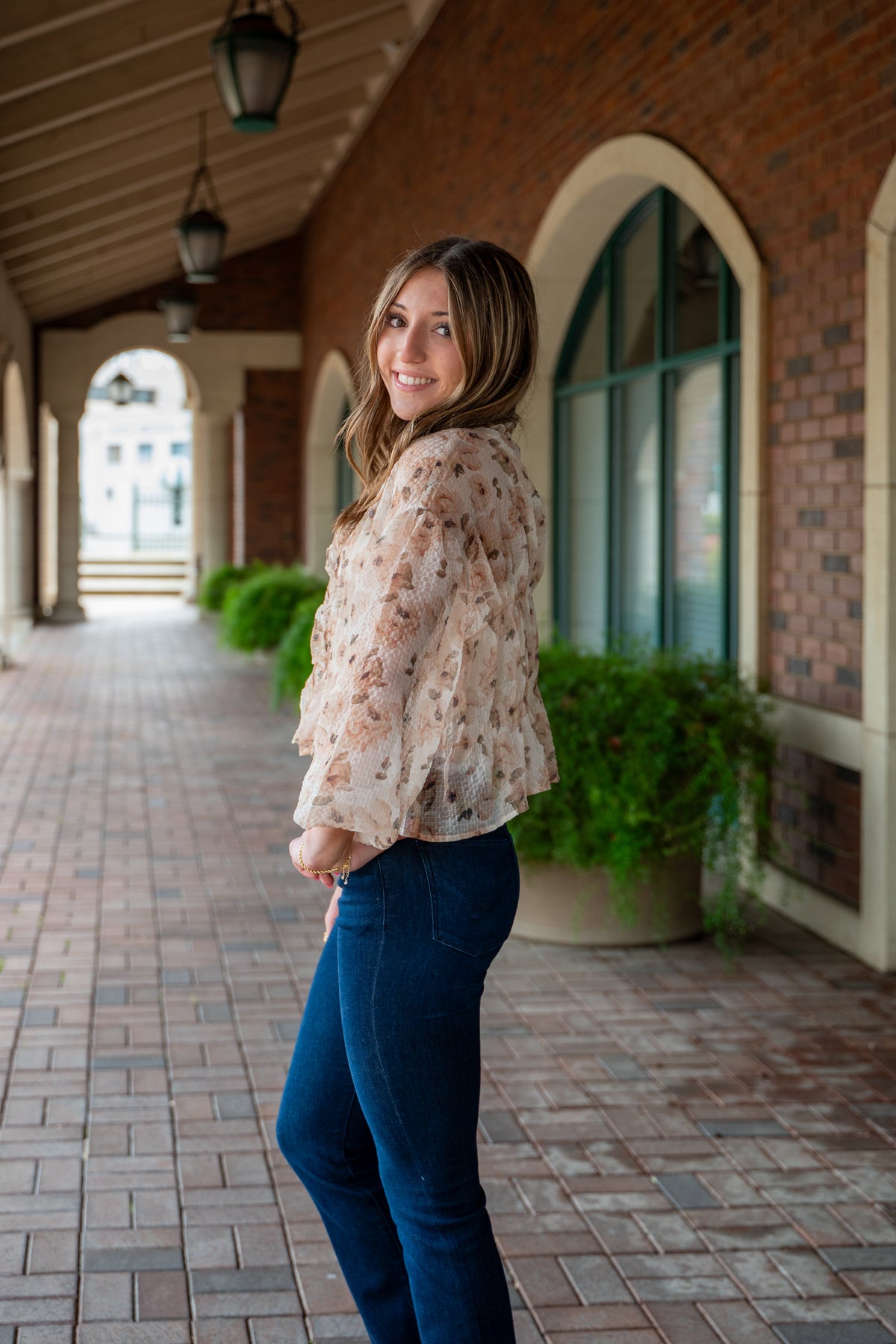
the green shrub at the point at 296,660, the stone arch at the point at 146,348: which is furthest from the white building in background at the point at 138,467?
the green shrub at the point at 296,660

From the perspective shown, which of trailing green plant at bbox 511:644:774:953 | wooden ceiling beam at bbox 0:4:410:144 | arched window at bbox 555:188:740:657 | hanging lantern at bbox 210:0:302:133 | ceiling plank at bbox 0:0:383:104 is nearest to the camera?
trailing green plant at bbox 511:644:774:953

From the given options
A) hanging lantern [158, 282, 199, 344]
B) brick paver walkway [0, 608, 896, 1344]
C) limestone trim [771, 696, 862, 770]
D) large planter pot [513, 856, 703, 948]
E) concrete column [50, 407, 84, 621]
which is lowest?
brick paver walkway [0, 608, 896, 1344]

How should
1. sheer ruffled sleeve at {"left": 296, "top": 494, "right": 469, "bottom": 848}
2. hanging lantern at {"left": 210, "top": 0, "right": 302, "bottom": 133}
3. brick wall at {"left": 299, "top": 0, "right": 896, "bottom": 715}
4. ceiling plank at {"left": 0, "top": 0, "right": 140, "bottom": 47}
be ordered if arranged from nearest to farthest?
sheer ruffled sleeve at {"left": 296, "top": 494, "right": 469, "bottom": 848} → brick wall at {"left": 299, "top": 0, "right": 896, "bottom": 715} → hanging lantern at {"left": 210, "top": 0, "right": 302, "bottom": 133} → ceiling plank at {"left": 0, "top": 0, "right": 140, "bottom": 47}

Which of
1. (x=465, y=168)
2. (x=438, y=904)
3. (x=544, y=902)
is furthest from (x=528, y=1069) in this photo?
(x=465, y=168)

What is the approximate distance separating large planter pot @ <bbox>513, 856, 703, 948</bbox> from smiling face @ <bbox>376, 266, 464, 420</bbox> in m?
3.15

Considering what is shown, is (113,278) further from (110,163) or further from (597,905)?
(597,905)

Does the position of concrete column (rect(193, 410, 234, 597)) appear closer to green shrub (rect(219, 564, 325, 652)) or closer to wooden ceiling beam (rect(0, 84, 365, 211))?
green shrub (rect(219, 564, 325, 652))

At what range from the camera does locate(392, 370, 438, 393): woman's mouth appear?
1808mm

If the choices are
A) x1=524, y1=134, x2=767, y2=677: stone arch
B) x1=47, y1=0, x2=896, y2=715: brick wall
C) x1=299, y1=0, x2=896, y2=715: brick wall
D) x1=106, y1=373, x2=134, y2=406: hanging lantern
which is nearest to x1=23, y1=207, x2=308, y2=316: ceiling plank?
x1=106, y1=373, x2=134, y2=406: hanging lantern

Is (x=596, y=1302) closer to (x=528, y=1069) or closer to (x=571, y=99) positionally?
(x=528, y=1069)

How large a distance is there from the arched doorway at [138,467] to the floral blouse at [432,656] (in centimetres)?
3488

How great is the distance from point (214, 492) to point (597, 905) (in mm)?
16341

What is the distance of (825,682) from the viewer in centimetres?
499

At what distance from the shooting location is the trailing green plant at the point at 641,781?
4.57 metres
